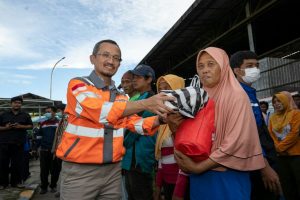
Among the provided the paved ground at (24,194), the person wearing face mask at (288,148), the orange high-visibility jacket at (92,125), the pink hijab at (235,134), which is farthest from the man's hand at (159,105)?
the paved ground at (24,194)

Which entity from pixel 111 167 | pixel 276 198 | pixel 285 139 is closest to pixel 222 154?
pixel 111 167

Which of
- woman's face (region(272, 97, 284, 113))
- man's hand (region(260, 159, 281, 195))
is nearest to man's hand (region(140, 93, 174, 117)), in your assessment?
man's hand (region(260, 159, 281, 195))

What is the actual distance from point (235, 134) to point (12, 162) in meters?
7.08

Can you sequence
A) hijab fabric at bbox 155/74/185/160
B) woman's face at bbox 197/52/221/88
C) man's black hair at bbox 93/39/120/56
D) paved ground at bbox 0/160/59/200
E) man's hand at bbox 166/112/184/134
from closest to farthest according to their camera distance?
man's hand at bbox 166/112/184/134
woman's face at bbox 197/52/221/88
man's black hair at bbox 93/39/120/56
hijab fabric at bbox 155/74/185/160
paved ground at bbox 0/160/59/200

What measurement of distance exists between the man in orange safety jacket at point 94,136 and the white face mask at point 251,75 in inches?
46.3

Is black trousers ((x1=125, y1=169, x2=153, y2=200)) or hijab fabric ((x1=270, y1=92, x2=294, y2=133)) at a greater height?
hijab fabric ((x1=270, y1=92, x2=294, y2=133))

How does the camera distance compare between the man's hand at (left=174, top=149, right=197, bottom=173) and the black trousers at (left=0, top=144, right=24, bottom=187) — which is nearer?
the man's hand at (left=174, top=149, right=197, bottom=173)

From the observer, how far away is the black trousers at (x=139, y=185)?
3461 mm

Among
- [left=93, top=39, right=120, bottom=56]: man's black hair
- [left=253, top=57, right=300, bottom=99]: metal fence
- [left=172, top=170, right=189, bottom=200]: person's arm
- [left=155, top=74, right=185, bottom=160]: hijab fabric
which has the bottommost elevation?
[left=172, top=170, right=189, bottom=200]: person's arm

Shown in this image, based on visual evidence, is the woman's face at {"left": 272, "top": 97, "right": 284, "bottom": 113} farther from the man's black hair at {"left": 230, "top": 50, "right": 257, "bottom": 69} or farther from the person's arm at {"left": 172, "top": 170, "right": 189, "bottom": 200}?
the person's arm at {"left": 172, "top": 170, "right": 189, "bottom": 200}

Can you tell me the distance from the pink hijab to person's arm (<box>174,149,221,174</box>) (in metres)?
0.04

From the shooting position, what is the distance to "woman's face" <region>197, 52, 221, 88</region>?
2354 mm

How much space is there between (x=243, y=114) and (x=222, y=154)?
0.30m

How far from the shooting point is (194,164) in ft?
6.80
